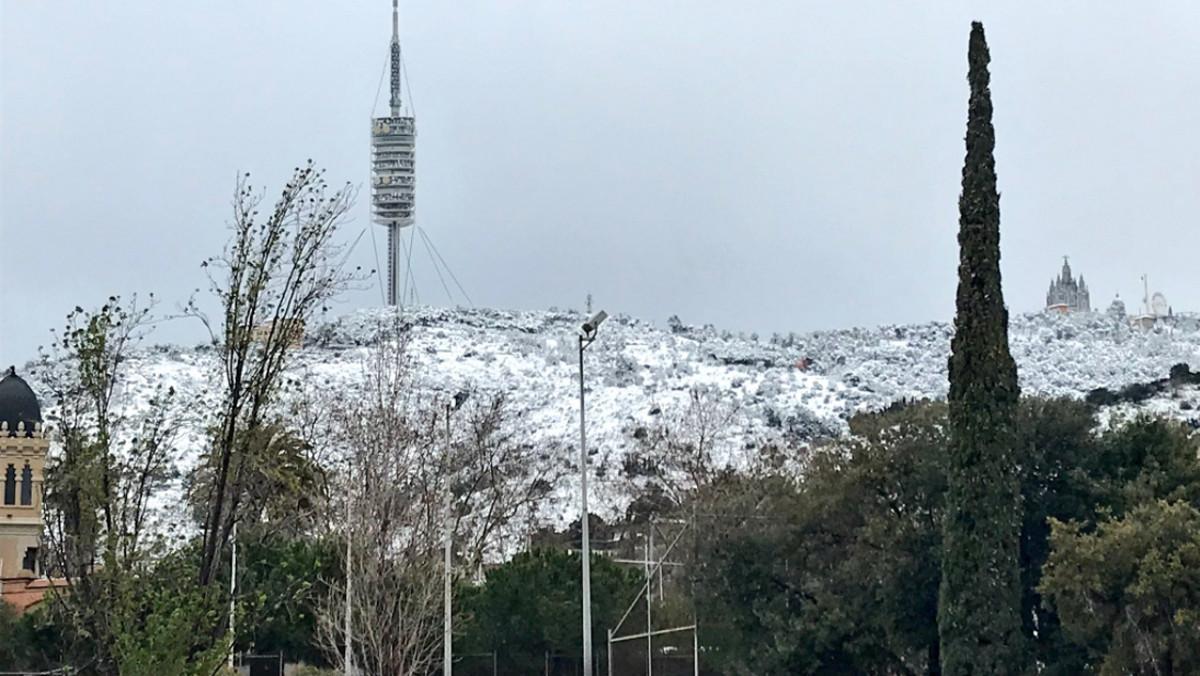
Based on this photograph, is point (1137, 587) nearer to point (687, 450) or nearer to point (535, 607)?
point (535, 607)

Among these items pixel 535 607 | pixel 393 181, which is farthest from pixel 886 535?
pixel 393 181

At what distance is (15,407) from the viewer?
50031mm

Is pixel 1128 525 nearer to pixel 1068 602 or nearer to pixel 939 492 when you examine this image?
pixel 1068 602

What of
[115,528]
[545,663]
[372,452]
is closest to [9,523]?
[545,663]

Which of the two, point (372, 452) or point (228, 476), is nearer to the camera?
point (228, 476)

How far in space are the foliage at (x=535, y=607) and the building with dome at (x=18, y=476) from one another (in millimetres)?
18198

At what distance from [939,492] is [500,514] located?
66.7 ft

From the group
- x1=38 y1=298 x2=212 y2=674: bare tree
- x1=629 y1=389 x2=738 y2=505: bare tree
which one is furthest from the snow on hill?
x1=38 y1=298 x2=212 y2=674: bare tree

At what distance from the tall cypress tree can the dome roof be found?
111ft

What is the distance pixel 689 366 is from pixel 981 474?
79563mm

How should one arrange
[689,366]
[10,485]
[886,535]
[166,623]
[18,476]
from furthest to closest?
[689,366]
[10,485]
[18,476]
[886,535]
[166,623]

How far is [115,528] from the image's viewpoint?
14055 mm

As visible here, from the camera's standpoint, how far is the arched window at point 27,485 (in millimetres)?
49938

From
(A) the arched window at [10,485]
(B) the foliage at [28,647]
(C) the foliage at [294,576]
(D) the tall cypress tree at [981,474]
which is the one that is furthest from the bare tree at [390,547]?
(A) the arched window at [10,485]
